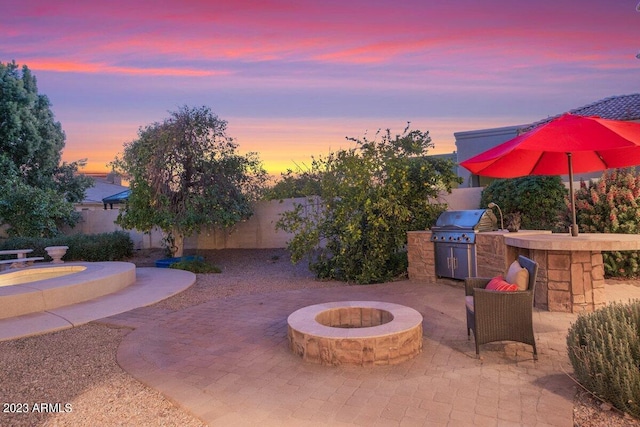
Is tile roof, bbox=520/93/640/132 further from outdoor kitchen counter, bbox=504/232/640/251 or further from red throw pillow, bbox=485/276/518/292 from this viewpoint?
red throw pillow, bbox=485/276/518/292

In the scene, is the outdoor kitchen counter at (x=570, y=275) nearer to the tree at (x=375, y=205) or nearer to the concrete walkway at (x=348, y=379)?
the concrete walkway at (x=348, y=379)

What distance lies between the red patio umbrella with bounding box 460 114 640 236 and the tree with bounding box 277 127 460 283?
2231mm

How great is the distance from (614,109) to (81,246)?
72.6 feet

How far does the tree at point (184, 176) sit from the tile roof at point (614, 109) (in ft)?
41.0

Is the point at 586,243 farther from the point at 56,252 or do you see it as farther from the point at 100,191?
the point at 100,191

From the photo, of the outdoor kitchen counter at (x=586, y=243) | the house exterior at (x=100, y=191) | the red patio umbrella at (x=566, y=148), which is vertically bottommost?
the outdoor kitchen counter at (x=586, y=243)

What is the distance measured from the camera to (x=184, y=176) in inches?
478

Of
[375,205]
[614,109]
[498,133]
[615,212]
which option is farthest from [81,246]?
[614,109]

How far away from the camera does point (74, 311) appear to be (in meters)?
6.55

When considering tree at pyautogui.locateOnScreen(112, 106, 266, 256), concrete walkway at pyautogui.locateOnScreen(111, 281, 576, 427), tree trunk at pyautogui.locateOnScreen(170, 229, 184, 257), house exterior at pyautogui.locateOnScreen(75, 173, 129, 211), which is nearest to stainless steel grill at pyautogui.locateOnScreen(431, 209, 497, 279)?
concrete walkway at pyautogui.locateOnScreen(111, 281, 576, 427)

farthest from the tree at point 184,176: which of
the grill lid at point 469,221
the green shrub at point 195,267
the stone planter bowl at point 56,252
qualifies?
the grill lid at point 469,221

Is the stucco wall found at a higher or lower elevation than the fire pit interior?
higher

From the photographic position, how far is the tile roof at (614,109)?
17656mm

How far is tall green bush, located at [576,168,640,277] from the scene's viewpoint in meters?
7.80
